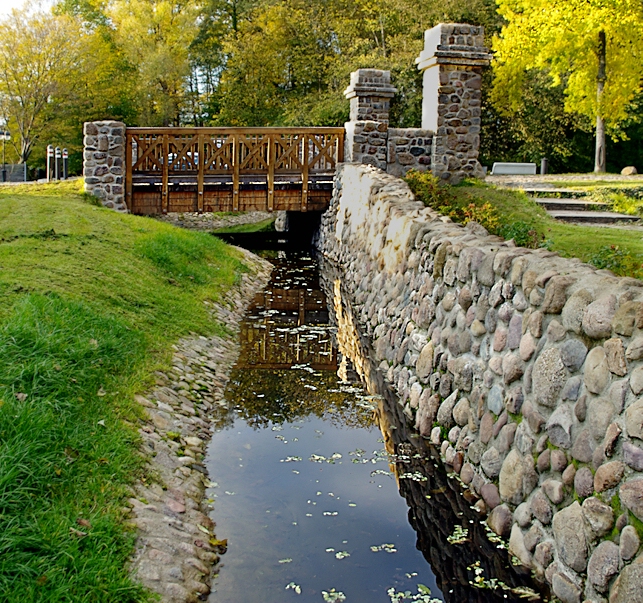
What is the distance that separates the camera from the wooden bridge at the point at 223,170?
17.2 m

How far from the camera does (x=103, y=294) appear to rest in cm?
901

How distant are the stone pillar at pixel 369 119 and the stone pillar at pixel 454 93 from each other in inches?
39.8

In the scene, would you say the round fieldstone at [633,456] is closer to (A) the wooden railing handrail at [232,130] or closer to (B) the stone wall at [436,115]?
(B) the stone wall at [436,115]

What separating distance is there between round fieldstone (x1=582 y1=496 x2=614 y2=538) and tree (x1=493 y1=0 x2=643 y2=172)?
18.8m

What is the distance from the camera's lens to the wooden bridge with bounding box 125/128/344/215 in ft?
56.6

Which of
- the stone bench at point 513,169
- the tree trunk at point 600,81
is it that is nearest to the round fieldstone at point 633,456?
the stone bench at point 513,169

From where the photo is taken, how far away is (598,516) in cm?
421

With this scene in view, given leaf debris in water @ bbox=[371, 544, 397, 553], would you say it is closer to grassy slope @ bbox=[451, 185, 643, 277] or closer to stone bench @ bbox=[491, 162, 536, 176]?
grassy slope @ bbox=[451, 185, 643, 277]

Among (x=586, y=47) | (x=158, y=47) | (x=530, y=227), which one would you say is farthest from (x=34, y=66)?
(x=530, y=227)

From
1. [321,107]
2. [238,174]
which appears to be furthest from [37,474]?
[321,107]

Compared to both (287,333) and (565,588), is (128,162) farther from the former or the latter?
(565,588)

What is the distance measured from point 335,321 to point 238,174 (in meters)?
6.58

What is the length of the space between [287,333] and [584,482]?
281 inches

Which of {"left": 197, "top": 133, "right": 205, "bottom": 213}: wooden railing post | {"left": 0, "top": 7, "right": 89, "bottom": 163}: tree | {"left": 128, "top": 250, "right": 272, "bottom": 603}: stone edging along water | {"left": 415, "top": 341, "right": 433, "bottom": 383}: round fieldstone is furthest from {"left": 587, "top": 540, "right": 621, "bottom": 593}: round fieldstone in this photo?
{"left": 0, "top": 7, "right": 89, "bottom": 163}: tree
